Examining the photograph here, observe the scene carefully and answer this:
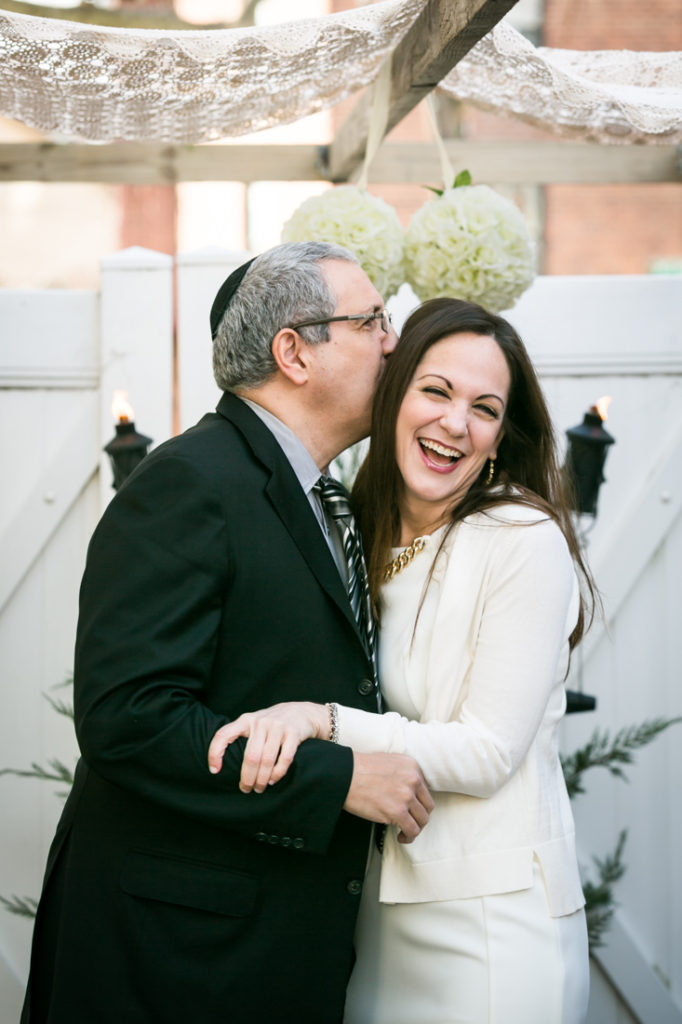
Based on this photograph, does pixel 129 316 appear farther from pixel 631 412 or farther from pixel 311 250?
pixel 631 412

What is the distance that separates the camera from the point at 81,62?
6.86 feet

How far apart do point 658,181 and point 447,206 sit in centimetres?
168

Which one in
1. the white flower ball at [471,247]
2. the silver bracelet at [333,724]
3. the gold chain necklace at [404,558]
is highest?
the white flower ball at [471,247]

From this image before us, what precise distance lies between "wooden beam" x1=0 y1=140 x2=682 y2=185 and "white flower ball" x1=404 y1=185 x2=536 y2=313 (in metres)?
1.26

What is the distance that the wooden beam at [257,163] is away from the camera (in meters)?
3.52

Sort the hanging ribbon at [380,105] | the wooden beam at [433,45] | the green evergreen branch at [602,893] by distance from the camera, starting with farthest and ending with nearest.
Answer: the green evergreen branch at [602,893] → the hanging ribbon at [380,105] → the wooden beam at [433,45]

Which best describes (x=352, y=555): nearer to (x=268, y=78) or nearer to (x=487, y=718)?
(x=487, y=718)

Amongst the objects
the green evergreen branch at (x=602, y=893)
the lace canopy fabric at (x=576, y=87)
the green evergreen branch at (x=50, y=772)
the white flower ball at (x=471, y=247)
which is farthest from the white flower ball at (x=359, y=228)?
the green evergreen branch at (x=602, y=893)

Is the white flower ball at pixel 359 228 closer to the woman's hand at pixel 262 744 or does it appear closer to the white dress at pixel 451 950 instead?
the white dress at pixel 451 950

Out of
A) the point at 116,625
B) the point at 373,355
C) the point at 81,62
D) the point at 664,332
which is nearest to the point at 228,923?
the point at 116,625

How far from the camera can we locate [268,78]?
7.47ft

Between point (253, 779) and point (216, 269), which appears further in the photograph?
point (216, 269)

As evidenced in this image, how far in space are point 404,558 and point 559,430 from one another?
50.5 inches

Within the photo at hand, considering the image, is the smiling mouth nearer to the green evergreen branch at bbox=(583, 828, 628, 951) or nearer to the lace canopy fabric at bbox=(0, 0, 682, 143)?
the lace canopy fabric at bbox=(0, 0, 682, 143)
